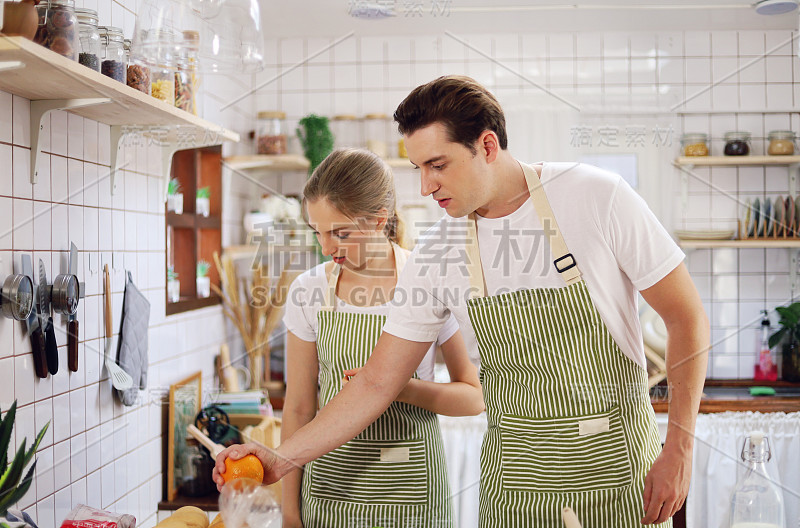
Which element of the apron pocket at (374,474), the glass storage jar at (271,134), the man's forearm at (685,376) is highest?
the glass storage jar at (271,134)

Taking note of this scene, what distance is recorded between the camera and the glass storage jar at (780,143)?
116cm

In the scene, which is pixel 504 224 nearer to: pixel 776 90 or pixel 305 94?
pixel 776 90

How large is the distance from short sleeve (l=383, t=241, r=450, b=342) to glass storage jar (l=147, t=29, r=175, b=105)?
2.08ft

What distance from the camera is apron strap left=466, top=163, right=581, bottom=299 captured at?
882 millimetres

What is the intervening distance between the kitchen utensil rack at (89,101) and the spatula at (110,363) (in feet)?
0.68

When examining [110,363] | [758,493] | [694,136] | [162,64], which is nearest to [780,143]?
[694,136]

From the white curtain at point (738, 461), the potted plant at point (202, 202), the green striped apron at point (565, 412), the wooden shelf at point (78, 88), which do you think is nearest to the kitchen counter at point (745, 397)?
the white curtain at point (738, 461)

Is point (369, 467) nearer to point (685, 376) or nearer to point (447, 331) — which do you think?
point (447, 331)

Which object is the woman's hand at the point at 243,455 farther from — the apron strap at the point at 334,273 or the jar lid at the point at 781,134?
the jar lid at the point at 781,134

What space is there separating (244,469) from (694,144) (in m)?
0.97

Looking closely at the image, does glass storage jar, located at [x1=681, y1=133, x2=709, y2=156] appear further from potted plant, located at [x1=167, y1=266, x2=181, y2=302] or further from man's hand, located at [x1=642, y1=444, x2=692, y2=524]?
potted plant, located at [x1=167, y1=266, x2=181, y2=302]

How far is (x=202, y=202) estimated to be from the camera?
2.08 meters

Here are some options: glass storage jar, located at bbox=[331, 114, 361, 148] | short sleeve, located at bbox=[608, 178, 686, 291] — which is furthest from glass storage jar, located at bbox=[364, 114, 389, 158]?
short sleeve, located at bbox=[608, 178, 686, 291]

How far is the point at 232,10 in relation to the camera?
49.1 inches
